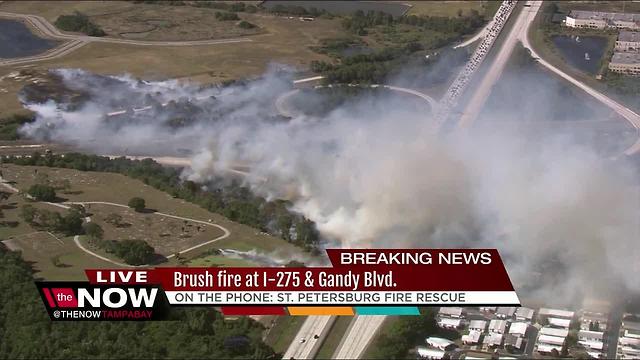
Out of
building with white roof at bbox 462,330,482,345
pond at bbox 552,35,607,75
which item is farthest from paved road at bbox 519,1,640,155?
building with white roof at bbox 462,330,482,345

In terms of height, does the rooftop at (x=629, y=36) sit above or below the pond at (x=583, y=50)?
above

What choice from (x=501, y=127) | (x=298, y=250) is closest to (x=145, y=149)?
(x=298, y=250)

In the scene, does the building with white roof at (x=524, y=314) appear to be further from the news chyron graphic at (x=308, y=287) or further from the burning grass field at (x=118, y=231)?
the burning grass field at (x=118, y=231)

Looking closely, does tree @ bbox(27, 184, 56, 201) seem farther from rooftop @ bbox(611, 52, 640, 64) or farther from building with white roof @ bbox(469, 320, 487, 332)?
rooftop @ bbox(611, 52, 640, 64)

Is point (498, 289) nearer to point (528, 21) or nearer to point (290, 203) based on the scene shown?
point (290, 203)

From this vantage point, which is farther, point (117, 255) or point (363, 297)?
point (117, 255)

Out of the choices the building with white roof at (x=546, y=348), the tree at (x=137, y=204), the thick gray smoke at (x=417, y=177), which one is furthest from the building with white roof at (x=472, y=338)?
the tree at (x=137, y=204)
